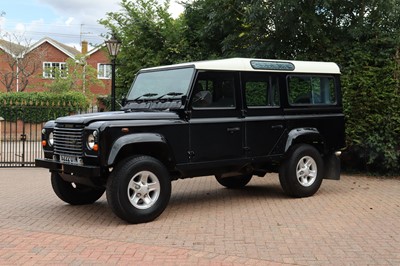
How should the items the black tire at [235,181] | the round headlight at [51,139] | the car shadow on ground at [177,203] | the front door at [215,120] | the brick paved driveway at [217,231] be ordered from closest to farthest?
the brick paved driveway at [217,231]
the car shadow on ground at [177,203]
the front door at [215,120]
the round headlight at [51,139]
the black tire at [235,181]

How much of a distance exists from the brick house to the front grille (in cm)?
2556

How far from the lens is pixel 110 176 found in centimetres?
606

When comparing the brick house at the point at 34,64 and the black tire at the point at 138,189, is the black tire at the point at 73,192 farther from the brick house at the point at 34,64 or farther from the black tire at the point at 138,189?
the brick house at the point at 34,64

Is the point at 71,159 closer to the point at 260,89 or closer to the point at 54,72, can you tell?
the point at 260,89

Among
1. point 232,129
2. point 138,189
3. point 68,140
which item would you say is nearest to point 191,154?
point 232,129

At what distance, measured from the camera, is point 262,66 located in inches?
303

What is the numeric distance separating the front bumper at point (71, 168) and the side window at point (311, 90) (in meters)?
3.78

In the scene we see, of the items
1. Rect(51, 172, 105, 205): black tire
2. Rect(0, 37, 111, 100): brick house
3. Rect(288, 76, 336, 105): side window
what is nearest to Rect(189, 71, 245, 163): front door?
Rect(288, 76, 336, 105): side window

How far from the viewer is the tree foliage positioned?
10148 mm

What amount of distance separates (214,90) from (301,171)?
2.26m

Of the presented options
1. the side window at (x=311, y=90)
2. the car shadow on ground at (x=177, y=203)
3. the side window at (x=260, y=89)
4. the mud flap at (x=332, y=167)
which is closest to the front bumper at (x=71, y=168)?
the car shadow on ground at (x=177, y=203)

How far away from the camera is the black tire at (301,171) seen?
7.81 meters

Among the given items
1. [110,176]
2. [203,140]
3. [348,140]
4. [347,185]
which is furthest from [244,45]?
[110,176]

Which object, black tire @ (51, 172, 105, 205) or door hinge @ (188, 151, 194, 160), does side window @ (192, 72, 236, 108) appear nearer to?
Answer: door hinge @ (188, 151, 194, 160)
